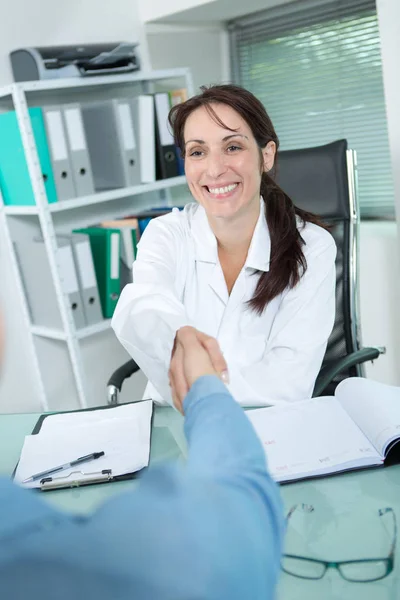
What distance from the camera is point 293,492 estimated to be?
1.09 meters

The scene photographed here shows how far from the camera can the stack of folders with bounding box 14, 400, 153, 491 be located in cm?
120

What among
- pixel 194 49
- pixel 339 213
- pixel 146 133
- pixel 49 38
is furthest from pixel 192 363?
pixel 194 49

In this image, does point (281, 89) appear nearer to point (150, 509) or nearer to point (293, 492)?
point (293, 492)

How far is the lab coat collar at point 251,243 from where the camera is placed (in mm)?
1832

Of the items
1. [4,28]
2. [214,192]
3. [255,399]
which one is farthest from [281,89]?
[255,399]

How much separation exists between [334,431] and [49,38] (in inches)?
87.7

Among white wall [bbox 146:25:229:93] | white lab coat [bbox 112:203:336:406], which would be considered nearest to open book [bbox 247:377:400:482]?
white lab coat [bbox 112:203:336:406]

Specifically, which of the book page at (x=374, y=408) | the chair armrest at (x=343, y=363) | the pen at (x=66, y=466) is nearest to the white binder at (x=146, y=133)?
the chair armrest at (x=343, y=363)

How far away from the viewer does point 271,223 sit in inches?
75.3

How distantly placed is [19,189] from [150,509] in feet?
7.86

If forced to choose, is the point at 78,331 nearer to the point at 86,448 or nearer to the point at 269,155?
the point at 269,155

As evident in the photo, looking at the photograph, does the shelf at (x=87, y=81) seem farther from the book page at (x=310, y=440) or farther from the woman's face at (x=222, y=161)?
the book page at (x=310, y=440)

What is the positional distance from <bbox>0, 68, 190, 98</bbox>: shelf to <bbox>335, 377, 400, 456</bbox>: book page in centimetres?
171

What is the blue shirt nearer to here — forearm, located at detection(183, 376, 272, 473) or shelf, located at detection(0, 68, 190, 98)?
forearm, located at detection(183, 376, 272, 473)
